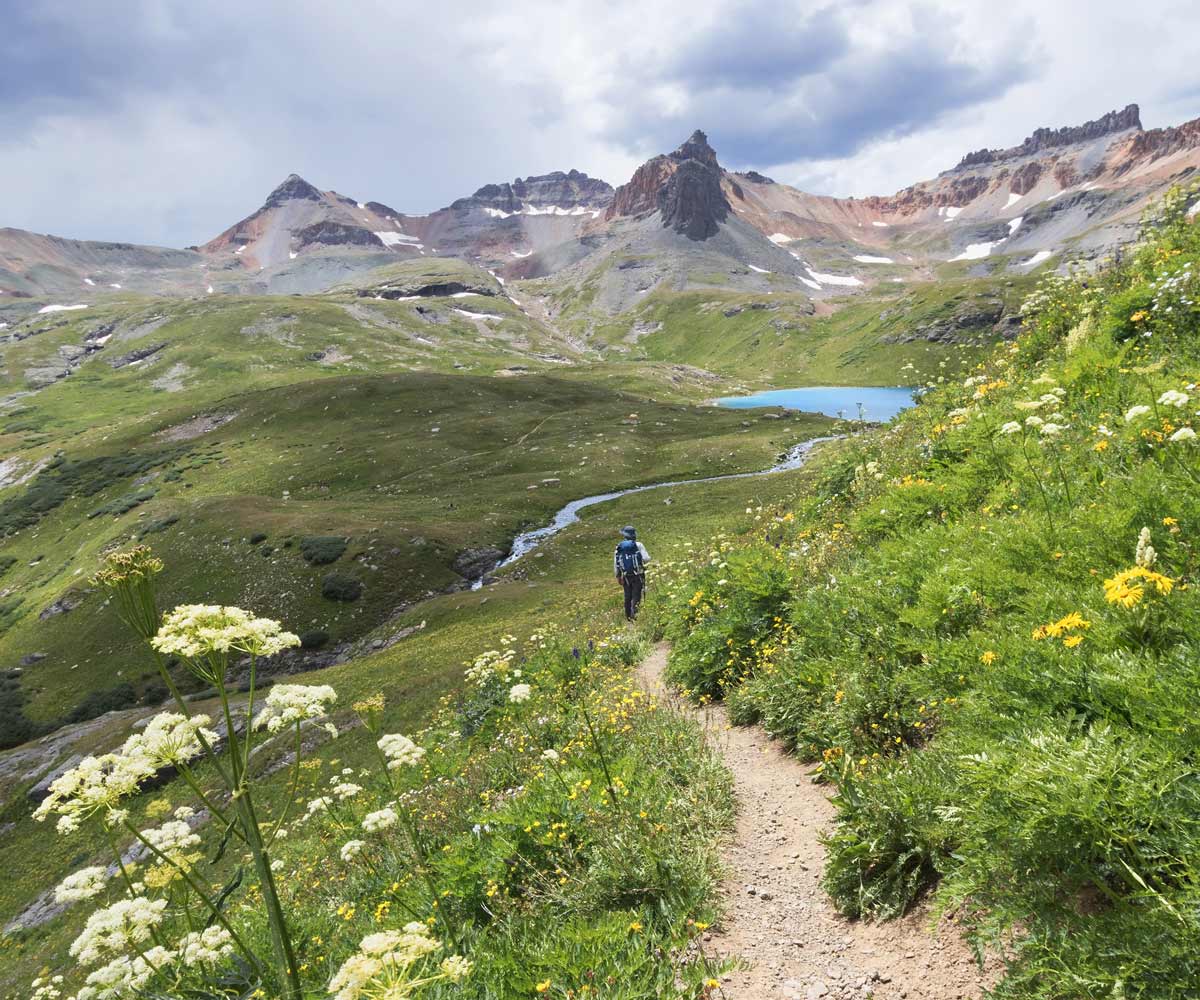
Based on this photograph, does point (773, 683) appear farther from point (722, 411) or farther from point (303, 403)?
point (303, 403)

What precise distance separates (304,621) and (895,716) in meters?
50.7

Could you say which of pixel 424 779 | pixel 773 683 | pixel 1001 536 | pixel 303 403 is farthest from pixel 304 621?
pixel 303 403

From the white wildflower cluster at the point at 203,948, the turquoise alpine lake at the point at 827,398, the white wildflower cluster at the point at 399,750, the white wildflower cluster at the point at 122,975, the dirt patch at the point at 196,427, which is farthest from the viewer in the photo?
the turquoise alpine lake at the point at 827,398

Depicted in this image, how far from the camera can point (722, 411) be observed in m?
119

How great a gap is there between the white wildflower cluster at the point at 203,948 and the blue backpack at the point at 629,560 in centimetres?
1426

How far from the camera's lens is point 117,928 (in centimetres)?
499

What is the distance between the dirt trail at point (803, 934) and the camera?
4.12 m

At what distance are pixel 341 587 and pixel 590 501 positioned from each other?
33112 mm

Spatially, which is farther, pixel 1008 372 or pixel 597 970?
pixel 1008 372

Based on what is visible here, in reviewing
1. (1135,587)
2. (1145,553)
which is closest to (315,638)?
(1135,587)

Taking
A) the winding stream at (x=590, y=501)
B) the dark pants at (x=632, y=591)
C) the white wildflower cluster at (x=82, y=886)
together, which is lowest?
the winding stream at (x=590, y=501)

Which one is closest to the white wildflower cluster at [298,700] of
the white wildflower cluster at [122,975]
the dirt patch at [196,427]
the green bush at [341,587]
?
the white wildflower cluster at [122,975]

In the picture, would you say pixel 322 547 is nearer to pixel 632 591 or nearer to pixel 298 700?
pixel 632 591

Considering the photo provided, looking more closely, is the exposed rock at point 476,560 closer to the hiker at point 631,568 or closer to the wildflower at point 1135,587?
the hiker at point 631,568
